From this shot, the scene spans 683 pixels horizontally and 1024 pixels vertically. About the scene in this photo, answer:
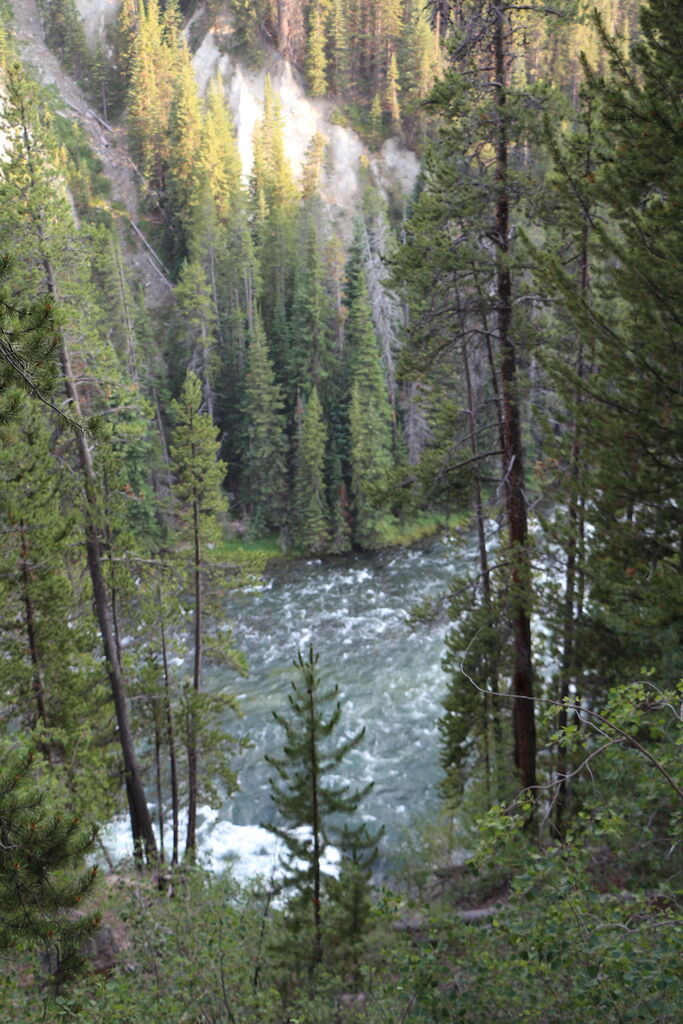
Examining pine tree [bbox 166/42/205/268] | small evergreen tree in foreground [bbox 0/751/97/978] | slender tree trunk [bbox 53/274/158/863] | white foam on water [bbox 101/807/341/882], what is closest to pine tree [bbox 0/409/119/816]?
slender tree trunk [bbox 53/274/158/863]

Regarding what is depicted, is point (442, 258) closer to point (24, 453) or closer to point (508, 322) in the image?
point (508, 322)

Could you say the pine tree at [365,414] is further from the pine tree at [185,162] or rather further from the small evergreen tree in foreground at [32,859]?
the small evergreen tree in foreground at [32,859]

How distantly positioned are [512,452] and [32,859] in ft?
23.0

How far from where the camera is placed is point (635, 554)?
6.85 metres

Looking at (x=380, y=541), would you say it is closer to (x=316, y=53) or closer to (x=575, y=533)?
(x=575, y=533)

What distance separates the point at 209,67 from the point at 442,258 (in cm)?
6376

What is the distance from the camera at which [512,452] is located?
8.98 meters

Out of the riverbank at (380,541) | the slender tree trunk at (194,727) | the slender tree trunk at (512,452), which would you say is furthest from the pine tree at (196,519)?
the riverbank at (380,541)

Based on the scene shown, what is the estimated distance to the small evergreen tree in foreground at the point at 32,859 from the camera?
13.6 feet

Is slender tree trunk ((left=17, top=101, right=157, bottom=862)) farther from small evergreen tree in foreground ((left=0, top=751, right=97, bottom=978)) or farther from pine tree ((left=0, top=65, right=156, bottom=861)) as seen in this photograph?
small evergreen tree in foreground ((left=0, top=751, right=97, bottom=978))

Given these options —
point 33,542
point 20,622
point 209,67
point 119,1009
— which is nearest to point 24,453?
point 33,542

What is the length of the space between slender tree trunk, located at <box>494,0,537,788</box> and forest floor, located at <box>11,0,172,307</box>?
4480 cm

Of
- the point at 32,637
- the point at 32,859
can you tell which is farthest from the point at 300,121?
the point at 32,859

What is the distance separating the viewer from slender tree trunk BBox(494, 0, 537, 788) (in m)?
→ 8.54
